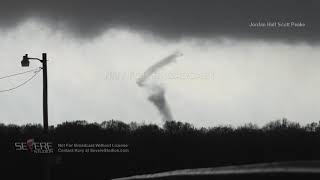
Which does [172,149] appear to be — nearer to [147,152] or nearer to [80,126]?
[147,152]

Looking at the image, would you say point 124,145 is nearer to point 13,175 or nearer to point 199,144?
point 199,144

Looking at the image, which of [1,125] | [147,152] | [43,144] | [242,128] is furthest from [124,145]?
[43,144]

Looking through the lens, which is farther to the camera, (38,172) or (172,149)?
(172,149)

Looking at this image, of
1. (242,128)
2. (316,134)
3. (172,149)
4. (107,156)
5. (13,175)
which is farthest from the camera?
(242,128)

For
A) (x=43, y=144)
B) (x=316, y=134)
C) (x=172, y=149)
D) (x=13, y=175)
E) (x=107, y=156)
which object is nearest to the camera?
(x=43, y=144)

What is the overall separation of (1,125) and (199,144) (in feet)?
88.6

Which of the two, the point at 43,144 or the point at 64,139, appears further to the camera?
the point at 64,139

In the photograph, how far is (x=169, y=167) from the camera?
9188 centimetres

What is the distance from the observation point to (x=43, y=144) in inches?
1443

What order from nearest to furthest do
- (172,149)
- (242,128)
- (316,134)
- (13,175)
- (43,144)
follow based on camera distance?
(43,144), (13,175), (172,149), (316,134), (242,128)

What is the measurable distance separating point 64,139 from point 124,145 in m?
12.8

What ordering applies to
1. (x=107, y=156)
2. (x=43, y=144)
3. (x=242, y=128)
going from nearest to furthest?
(x=43, y=144), (x=107, y=156), (x=242, y=128)

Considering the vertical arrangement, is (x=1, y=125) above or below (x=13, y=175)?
above

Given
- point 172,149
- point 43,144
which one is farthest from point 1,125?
point 43,144
